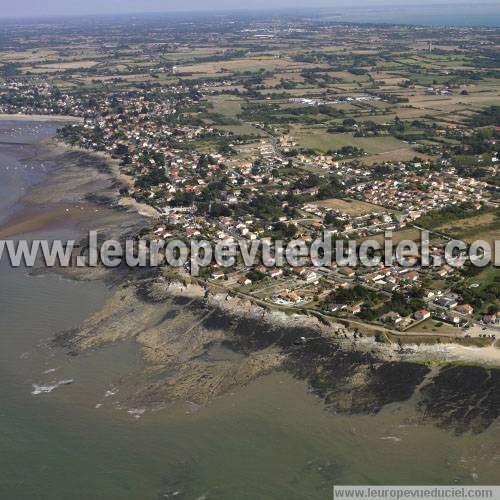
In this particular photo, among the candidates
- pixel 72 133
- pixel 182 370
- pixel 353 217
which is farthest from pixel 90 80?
pixel 182 370

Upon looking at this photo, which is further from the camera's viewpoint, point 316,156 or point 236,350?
point 316,156

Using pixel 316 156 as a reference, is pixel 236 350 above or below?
below

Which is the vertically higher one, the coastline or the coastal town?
the coastal town

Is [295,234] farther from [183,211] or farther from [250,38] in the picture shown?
[250,38]

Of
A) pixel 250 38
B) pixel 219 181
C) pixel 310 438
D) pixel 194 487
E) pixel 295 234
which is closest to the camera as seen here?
pixel 194 487

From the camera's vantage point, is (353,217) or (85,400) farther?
(353,217)

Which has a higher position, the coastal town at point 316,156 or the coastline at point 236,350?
the coastal town at point 316,156

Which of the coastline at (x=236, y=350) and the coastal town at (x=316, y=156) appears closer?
the coastline at (x=236, y=350)

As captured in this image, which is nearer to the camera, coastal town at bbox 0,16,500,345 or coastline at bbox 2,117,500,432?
coastline at bbox 2,117,500,432
